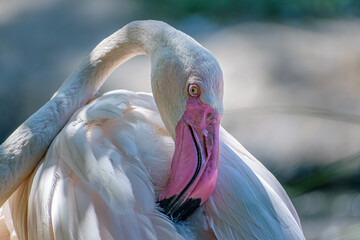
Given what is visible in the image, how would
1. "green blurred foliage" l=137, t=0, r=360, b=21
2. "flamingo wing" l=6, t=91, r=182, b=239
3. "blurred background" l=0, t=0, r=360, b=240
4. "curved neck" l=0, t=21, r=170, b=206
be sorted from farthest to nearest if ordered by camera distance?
"green blurred foliage" l=137, t=0, r=360, b=21
"blurred background" l=0, t=0, r=360, b=240
"curved neck" l=0, t=21, r=170, b=206
"flamingo wing" l=6, t=91, r=182, b=239

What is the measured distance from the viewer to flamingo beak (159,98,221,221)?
1695 mm

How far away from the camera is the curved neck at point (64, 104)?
6.60ft

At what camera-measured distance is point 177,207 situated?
1.73 metres

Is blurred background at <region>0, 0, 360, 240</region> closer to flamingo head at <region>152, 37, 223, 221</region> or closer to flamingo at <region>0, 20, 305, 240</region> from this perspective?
flamingo at <region>0, 20, 305, 240</region>

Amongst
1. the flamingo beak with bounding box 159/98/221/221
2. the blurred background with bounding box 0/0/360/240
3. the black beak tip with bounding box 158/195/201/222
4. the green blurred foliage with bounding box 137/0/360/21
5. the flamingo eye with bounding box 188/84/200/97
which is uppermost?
the flamingo eye with bounding box 188/84/200/97

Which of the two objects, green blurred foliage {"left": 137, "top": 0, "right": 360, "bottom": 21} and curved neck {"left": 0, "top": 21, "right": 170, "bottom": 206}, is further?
green blurred foliage {"left": 137, "top": 0, "right": 360, "bottom": 21}

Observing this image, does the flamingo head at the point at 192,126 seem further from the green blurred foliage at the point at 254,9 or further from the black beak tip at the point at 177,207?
the green blurred foliage at the point at 254,9

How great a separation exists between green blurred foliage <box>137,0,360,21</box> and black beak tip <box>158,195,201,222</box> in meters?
3.16

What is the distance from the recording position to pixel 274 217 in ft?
5.91

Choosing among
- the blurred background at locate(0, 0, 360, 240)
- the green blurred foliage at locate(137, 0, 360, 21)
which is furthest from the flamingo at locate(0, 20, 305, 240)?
the green blurred foliage at locate(137, 0, 360, 21)

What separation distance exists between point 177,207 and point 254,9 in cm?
345

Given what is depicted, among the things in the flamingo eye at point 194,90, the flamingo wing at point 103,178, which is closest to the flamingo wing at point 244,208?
the flamingo wing at point 103,178

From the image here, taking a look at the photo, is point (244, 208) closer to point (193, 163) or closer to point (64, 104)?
point (193, 163)

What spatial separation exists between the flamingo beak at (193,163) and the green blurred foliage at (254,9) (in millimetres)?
3090
